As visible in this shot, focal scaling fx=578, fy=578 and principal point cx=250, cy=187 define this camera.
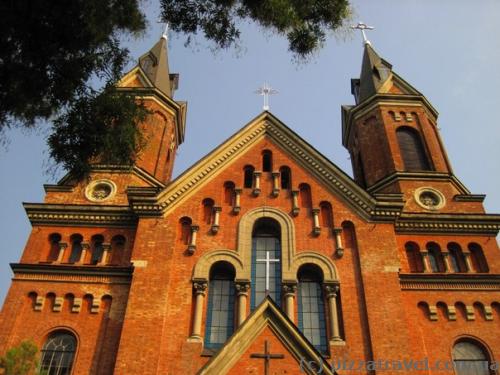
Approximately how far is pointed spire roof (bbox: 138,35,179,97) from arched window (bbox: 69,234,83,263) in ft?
32.2

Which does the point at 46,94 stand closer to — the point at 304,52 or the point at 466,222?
the point at 304,52

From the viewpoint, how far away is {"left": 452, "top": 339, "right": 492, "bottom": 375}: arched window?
1670cm

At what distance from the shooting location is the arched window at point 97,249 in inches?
766

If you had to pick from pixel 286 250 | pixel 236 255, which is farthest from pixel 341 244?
pixel 236 255

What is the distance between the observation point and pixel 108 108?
1270cm

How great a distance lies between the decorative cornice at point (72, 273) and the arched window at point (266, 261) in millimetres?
4022

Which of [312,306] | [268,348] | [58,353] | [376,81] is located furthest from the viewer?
[376,81]

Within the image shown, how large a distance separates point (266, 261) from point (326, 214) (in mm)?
2966

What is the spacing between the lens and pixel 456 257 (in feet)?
65.4

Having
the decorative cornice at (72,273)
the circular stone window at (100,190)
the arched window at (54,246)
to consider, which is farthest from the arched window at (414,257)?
the arched window at (54,246)

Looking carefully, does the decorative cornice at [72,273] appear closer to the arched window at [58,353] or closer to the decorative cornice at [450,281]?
the arched window at [58,353]

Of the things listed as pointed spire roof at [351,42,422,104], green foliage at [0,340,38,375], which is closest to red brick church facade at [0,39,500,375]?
green foliage at [0,340,38,375]

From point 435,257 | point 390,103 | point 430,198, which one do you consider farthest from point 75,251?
point 390,103

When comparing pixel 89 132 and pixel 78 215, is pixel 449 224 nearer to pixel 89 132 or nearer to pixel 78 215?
pixel 78 215
